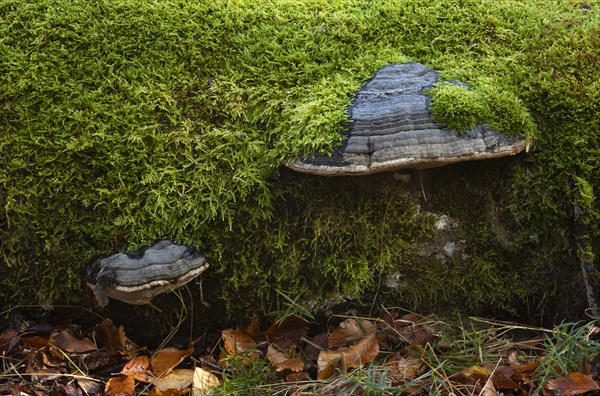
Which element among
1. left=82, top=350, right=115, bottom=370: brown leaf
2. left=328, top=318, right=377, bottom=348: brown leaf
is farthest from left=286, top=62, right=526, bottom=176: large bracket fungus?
left=82, top=350, right=115, bottom=370: brown leaf

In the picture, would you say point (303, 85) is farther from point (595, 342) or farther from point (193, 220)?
point (595, 342)

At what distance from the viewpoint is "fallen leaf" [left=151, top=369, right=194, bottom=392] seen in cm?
345

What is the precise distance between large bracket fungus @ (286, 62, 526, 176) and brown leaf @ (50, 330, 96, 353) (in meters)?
1.59

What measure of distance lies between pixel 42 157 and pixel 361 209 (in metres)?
1.86

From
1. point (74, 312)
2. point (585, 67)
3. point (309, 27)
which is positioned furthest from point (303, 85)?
point (74, 312)

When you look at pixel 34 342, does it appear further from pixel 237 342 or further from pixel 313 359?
pixel 313 359

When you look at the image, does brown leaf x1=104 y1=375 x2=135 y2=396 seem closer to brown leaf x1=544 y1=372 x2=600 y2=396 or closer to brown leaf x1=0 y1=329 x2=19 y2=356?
brown leaf x1=0 y1=329 x2=19 y2=356

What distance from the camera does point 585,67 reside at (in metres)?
3.75

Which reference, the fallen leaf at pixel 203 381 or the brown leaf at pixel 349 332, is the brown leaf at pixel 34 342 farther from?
the brown leaf at pixel 349 332

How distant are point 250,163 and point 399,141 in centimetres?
92

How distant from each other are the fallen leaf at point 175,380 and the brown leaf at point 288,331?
513 mm

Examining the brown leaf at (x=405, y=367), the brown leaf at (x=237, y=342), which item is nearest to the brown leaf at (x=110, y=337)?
the brown leaf at (x=237, y=342)

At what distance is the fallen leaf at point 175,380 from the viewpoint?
3.45 metres

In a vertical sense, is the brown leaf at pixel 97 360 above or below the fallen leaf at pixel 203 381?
above
